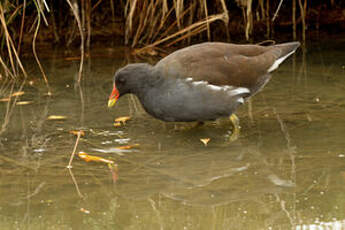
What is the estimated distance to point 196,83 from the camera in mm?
4723

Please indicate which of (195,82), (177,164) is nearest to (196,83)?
(195,82)

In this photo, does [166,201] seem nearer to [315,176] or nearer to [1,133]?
[315,176]

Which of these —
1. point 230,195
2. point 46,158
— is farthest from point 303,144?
point 46,158

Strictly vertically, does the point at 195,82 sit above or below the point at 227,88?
above

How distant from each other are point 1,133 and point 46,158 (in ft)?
2.42

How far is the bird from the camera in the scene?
4.69 metres

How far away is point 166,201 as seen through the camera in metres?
3.62

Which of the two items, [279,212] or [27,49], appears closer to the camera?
[279,212]

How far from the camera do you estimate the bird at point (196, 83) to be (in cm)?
469

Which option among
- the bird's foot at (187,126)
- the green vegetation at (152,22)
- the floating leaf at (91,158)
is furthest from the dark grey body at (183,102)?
the green vegetation at (152,22)

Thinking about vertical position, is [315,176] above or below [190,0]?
below

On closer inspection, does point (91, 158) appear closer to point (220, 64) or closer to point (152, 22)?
point (220, 64)

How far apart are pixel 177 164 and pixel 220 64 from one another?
1041 mm

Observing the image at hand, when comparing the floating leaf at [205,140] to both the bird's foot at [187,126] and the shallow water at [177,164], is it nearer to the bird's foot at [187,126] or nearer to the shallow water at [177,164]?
the shallow water at [177,164]
